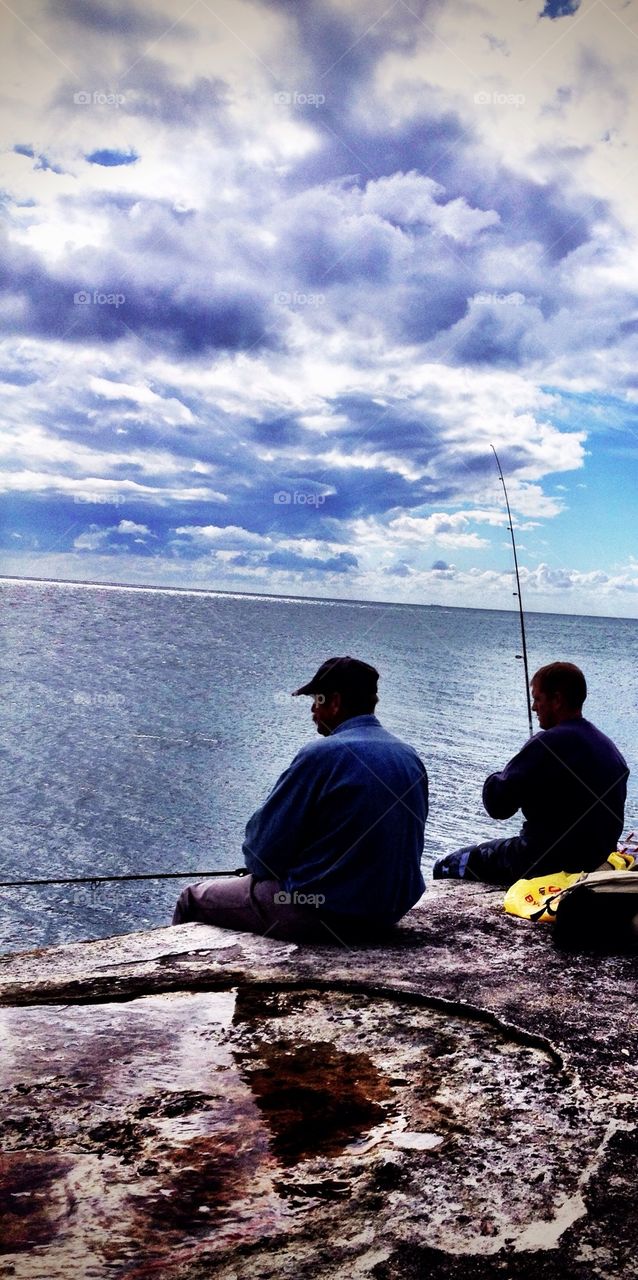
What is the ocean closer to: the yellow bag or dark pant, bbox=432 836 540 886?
dark pant, bbox=432 836 540 886

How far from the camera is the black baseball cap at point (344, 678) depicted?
3852mm

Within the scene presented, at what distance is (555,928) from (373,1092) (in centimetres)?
151

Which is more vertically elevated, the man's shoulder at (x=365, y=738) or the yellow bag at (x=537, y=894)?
the man's shoulder at (x=365, y=738)

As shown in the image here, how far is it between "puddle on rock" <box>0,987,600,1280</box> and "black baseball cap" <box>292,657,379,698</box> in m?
1.25

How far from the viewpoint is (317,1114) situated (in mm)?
2352

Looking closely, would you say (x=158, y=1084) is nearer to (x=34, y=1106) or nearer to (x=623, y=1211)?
(x=34, y=1106)

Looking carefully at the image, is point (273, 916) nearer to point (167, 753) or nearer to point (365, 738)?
point (365, 738)

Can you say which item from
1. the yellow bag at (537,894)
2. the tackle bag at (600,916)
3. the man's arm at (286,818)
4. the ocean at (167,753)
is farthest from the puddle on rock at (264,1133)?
the ocean at (167,753)

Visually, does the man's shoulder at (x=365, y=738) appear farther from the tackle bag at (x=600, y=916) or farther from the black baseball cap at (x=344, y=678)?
the tackle bag at (x=600, y=916)

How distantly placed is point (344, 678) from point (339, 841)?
66 cm

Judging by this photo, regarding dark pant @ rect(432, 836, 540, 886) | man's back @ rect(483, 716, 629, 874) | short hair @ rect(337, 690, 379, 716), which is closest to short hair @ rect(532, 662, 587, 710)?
man's back @ rect(483, 716, 629, 874)

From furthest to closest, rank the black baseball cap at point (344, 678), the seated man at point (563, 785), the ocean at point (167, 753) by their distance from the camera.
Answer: the ocean at point (167, 753), the seated man at point (563, 785), the black baseball cap at point (344, 678)

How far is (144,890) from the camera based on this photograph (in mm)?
12250

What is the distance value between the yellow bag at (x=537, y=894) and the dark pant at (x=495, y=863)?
1.03 feet
